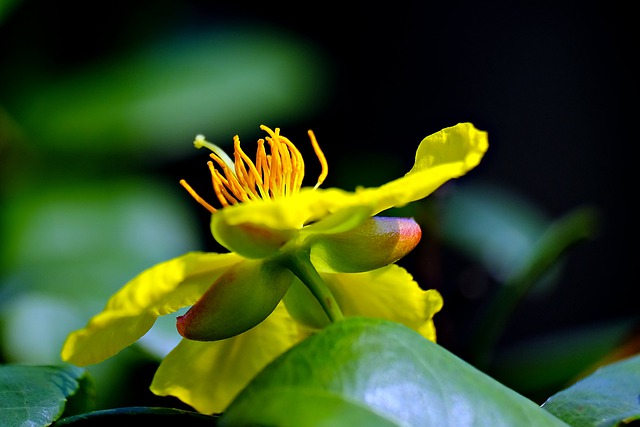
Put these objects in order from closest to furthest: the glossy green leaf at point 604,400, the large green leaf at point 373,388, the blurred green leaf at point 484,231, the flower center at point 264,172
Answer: the large green leaf at point 373,388
the glossy green leaf at point 604,400
the flower center at point 264,172
the blurred green leaf at point 484,231

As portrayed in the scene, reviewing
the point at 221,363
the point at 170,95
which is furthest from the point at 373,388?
the point at 170,95

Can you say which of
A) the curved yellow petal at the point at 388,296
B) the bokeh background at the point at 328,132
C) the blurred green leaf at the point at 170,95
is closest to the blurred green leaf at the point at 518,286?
the bokeh background at the point at 328,132

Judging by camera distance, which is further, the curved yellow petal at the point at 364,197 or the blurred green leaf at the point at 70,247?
the blurred green leaf at the point at 70,247

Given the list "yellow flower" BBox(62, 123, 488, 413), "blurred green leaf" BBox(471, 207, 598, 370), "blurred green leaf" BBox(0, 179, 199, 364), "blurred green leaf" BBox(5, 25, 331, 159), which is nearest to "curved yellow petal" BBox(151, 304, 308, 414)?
"yellow flower" BBox(62, 123, 488, 413)

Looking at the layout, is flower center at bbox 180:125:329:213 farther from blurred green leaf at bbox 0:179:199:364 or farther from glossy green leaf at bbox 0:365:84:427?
blurred green leaf at bbox 0:179:199:364

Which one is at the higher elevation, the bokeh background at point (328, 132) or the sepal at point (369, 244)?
the sepal at point (369, 244)

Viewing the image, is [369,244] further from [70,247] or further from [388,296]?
[70,247]

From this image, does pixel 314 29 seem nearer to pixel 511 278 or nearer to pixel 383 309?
pixel 511 278

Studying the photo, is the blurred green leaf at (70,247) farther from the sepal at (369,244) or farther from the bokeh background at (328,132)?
the sepal at (369,244)
